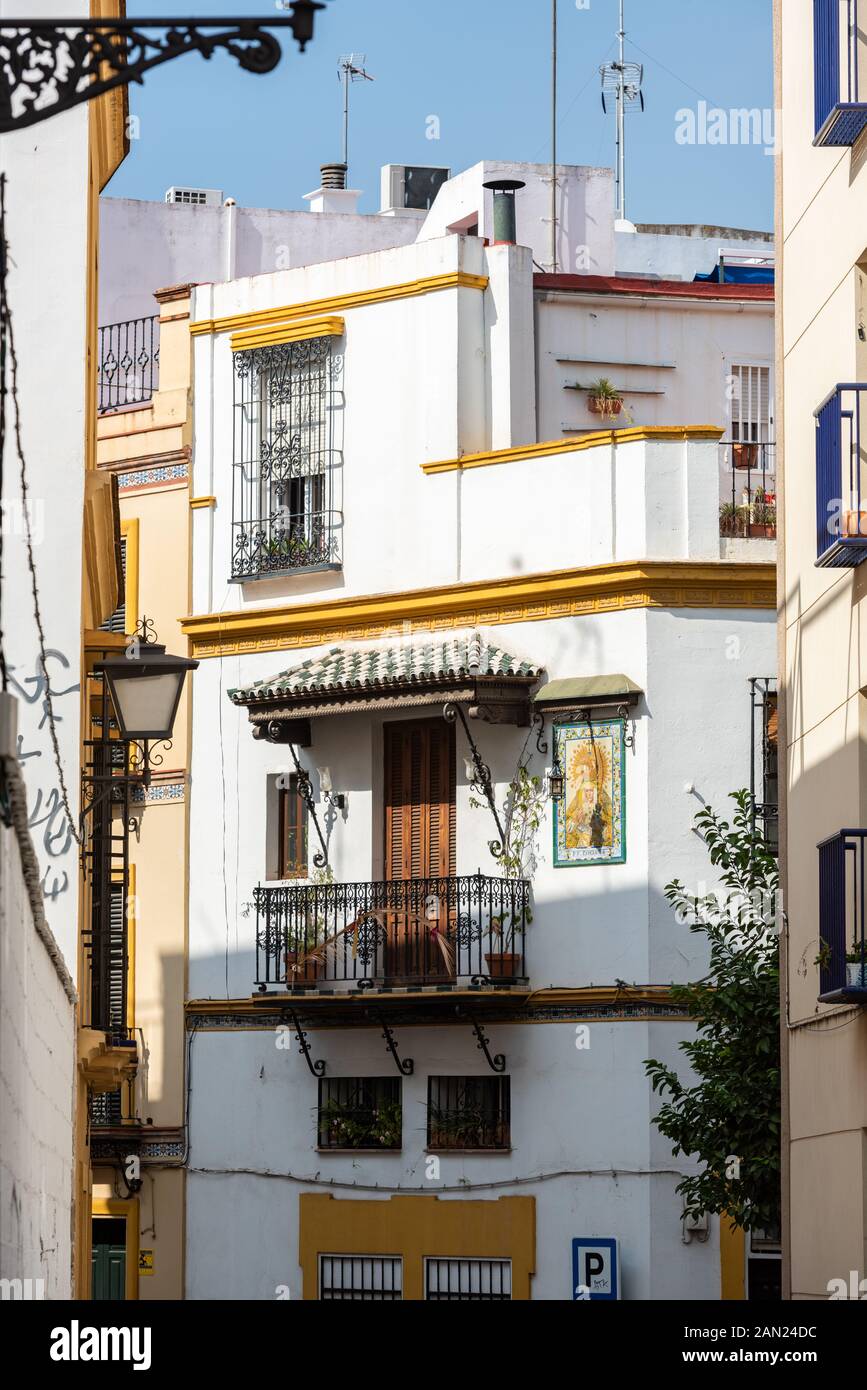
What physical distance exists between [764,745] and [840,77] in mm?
9795

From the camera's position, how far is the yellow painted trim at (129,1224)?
26.6m

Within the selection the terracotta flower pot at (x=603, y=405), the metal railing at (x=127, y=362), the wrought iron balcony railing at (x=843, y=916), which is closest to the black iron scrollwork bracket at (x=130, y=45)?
the wrought iron balcony railing at (x=843, y=916)

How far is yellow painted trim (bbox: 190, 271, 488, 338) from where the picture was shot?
26594mm

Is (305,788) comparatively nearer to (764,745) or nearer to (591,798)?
(591,798)

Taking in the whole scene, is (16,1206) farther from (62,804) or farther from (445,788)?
(445,788)

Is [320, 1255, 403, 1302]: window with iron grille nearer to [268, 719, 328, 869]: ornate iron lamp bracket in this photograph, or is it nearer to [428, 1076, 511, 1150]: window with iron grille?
[428, 1076, 511, 1150]: window with iron grille

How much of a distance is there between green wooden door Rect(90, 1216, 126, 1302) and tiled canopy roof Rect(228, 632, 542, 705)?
5.86 meters

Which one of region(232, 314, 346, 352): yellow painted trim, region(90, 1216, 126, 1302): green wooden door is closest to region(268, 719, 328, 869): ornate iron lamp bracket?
region(232, 314, 346, 352): yellow painted trim

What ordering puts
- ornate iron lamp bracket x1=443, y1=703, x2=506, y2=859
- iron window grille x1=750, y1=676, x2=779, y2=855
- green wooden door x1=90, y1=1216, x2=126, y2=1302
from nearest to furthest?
iron window grille x1=750, y1=676, x2=779, y2=855 < ornate iron lamp bracket x1=443, y1=703, x2=506, y2=859 < green wooden door x1=90, y1=1216, x2=126, y2=1302

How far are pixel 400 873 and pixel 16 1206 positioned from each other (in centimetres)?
1743

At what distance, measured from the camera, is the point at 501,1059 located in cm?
2512

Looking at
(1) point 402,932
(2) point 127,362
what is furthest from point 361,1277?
(2) point 127,362

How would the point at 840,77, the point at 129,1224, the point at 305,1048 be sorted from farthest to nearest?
1. the point at 129,1224
2. the point at 305,1048
3. the point at 840,77

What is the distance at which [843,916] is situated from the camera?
15.4 meters
